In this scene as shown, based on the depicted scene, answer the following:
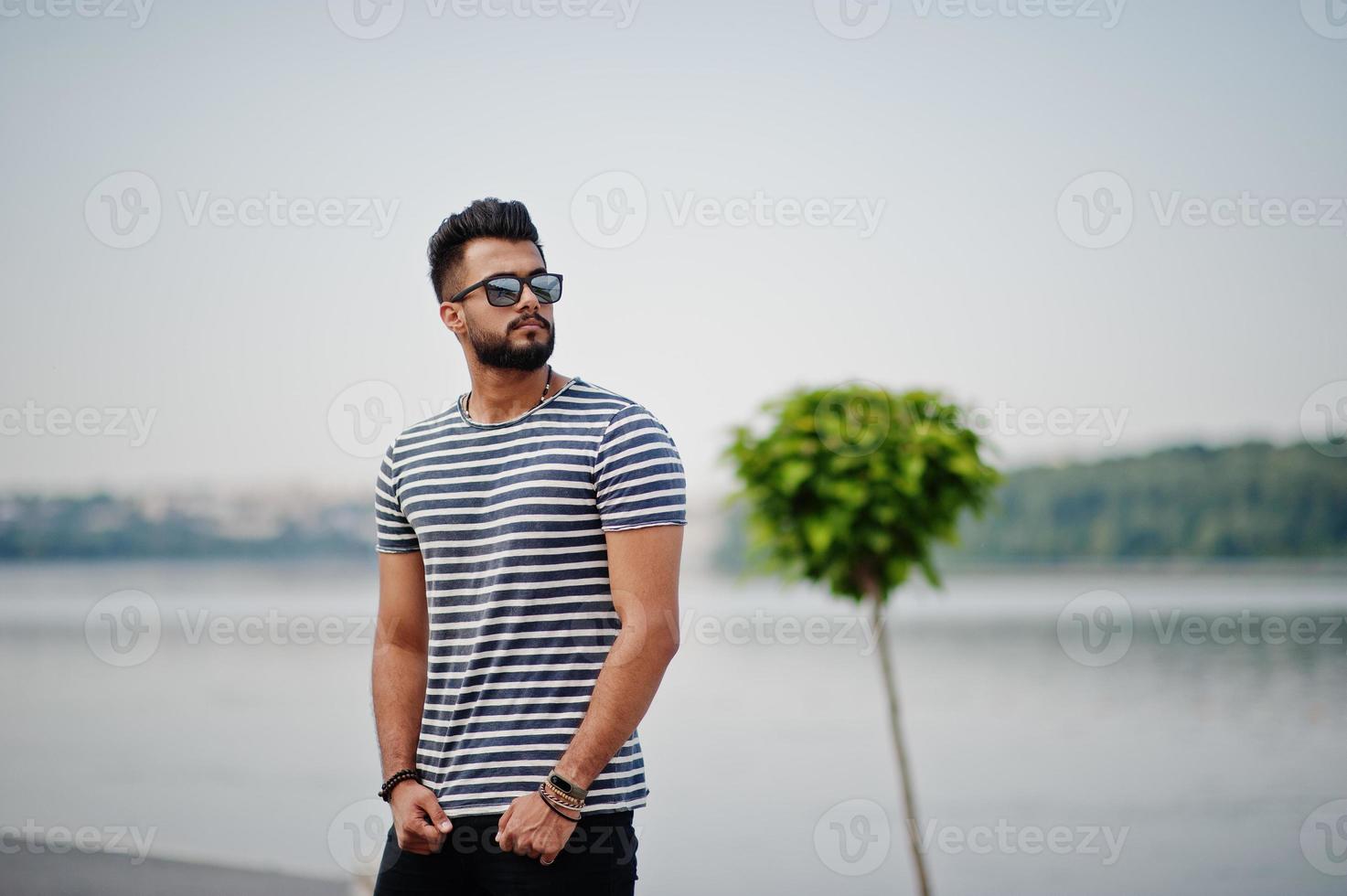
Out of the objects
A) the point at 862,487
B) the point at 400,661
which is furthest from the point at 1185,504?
the point at 400,661

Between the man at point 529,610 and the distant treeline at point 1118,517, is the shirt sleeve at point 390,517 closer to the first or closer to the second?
the man at point 529,610

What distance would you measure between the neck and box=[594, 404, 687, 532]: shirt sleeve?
0.60 feet

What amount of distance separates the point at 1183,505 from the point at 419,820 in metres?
27.1

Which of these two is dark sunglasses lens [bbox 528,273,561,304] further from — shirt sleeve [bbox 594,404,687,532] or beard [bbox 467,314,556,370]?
shirt sleeve [bbox 594,404,687,532]

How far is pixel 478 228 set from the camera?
2.08 m

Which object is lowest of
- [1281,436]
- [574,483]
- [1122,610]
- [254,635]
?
[1122,610]

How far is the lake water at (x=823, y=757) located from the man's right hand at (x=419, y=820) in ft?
9.88

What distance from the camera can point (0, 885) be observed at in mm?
4223

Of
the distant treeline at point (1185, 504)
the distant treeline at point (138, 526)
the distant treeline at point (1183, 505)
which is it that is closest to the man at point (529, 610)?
the distant treeline at point (138, 526)

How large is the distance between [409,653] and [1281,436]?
23.0 metres

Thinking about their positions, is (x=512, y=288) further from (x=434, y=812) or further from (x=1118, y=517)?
(x=1118, y=517)

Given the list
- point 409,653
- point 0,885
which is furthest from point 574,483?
point 0,885

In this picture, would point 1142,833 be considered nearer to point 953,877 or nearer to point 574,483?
point 953,877

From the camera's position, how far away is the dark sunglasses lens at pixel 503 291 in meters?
2.01
